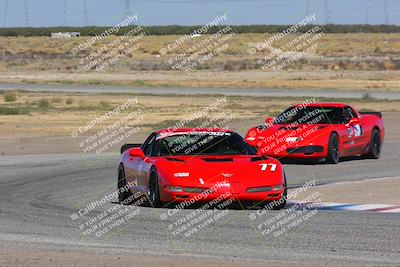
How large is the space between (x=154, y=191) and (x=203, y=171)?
77cm

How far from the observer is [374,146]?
23891 millimetres

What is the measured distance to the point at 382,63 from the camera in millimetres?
89500

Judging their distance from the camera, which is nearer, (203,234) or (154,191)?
(203,234)

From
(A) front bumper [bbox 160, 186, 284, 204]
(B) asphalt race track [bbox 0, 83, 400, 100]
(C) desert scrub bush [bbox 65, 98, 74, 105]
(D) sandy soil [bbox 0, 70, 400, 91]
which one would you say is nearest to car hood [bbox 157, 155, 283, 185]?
(A) front bumper [bbox 160, 186, 284, 204]

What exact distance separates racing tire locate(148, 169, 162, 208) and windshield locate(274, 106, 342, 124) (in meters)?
8.35

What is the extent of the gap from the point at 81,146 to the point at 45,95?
84.0 ft

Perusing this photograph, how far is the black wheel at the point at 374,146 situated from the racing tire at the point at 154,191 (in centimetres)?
947

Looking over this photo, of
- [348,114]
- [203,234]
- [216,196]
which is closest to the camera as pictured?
[203,234]

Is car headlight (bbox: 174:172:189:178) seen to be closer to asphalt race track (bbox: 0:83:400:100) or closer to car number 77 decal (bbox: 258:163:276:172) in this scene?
car number 77 decal (bbox: 258:163:276:172)

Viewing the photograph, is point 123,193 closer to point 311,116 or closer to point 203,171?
point 203,171

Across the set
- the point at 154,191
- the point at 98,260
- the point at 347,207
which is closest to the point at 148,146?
the point at 154,191

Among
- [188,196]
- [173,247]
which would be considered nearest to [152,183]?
[188,196]

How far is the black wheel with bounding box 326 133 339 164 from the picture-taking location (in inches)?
885

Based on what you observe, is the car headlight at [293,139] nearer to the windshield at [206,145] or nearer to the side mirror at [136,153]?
the windshield at [206,145]
